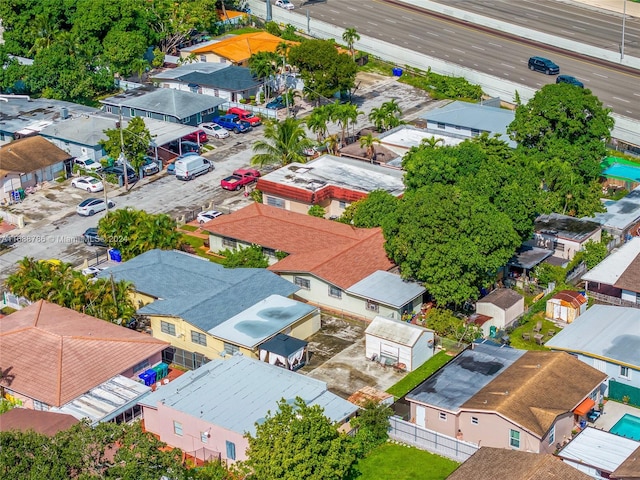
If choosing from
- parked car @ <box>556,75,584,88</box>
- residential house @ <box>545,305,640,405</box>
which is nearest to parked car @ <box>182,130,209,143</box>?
parked car @ <box>556,75,584,88</box>

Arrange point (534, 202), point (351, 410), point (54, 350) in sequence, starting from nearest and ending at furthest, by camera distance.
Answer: point (351, 410) < point (54, 350) < point (534, 202)

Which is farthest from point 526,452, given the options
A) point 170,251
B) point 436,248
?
point 170,251

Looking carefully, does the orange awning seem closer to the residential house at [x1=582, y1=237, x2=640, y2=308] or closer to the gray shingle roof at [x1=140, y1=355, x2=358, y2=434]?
the gray shingle roof at [x1=140, y1=355, x2=358, y2=434]

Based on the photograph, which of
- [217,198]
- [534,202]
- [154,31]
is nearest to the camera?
[534,202]

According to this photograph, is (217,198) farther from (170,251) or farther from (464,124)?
(464,124)

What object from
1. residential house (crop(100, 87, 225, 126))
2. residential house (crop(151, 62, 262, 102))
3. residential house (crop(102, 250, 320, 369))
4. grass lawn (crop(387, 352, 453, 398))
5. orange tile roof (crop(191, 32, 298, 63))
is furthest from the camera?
orange tile roof (crop(191, 32, 298, 63))

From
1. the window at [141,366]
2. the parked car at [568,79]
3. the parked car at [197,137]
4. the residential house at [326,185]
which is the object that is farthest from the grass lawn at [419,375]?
the parked car at [568,79]

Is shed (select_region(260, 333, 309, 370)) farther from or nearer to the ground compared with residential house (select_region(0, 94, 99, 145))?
nearer to the ground
